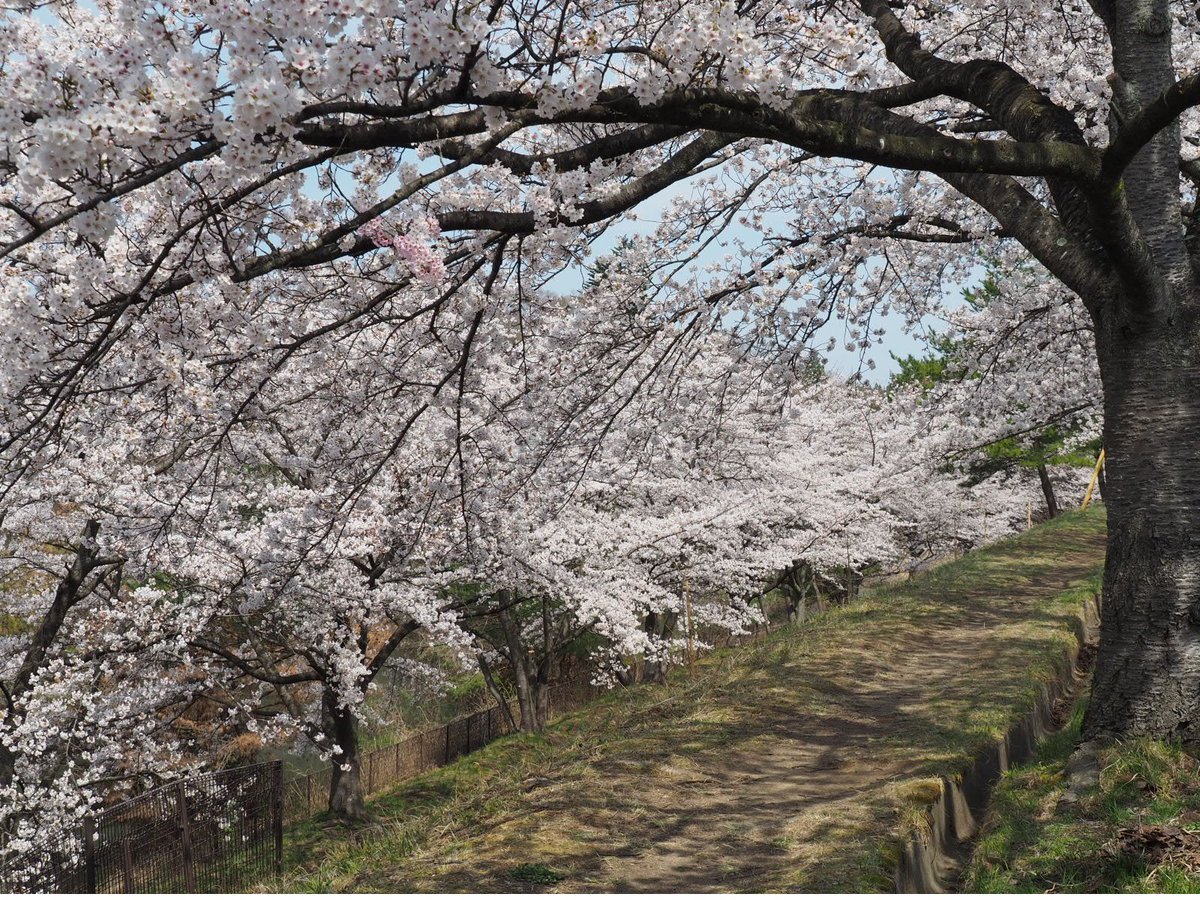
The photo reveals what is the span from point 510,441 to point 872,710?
5.28 meters

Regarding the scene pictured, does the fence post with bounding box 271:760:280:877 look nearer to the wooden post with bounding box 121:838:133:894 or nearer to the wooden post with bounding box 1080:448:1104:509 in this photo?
the wooden post with bounding box 121:838:133:894

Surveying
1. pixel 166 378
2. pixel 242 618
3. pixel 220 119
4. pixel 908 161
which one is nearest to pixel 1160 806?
pixel 908 161

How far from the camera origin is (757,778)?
686 centimetres

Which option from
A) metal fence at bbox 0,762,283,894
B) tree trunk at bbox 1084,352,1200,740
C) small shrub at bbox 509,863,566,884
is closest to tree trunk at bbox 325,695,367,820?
metal fence at bbox 0,762,283,894

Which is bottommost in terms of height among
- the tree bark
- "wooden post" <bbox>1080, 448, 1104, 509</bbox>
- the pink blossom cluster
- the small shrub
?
the small shrub

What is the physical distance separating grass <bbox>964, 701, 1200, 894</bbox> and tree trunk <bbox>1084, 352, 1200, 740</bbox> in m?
0.26

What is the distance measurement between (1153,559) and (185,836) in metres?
9.64

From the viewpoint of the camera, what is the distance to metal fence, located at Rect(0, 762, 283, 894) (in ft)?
31.3

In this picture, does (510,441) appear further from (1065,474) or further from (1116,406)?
(1065,474)

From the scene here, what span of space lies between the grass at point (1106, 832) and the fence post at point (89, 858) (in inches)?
343

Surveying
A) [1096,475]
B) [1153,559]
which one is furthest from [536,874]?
[1096,475]

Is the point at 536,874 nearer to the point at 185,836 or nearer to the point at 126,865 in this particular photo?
the point at 185,836

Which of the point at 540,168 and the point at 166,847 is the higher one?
the point at 540,168

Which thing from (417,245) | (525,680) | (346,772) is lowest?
(346,772)
